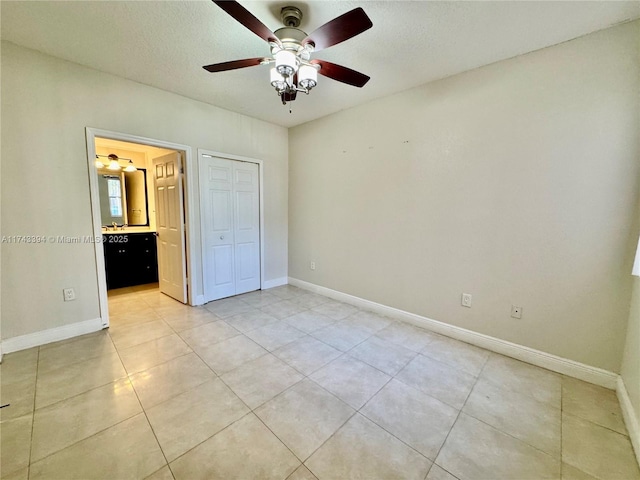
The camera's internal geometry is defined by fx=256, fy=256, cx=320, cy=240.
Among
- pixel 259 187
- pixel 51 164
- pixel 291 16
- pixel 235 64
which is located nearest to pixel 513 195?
pixel 291 16

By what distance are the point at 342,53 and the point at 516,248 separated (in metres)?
2.26

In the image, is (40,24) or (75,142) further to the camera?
(75,142)

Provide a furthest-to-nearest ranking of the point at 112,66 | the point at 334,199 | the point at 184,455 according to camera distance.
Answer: the point at 334,199 → the point at 112,66 → the point at 184,455

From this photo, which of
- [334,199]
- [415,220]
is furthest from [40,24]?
[415,220]

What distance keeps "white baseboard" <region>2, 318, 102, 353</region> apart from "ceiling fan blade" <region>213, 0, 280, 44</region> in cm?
305

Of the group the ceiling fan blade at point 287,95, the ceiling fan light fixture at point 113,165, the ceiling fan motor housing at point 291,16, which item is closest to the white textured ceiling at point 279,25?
the ceiling fan motor housing at point 291,16

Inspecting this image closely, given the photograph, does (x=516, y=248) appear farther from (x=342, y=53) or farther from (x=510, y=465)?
(x=342, y=53)

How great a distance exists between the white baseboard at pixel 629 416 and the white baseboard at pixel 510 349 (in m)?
0.10

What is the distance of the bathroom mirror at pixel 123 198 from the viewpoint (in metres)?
4.12

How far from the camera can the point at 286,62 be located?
1.64 metres

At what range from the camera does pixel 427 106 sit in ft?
8.77

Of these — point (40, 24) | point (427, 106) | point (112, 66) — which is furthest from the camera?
point (427, 106)

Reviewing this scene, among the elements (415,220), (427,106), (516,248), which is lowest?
(516,248)

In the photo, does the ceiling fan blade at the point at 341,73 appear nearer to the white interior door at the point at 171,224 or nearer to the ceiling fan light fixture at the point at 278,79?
the ceiling fan light fixture at the point at 278,79
